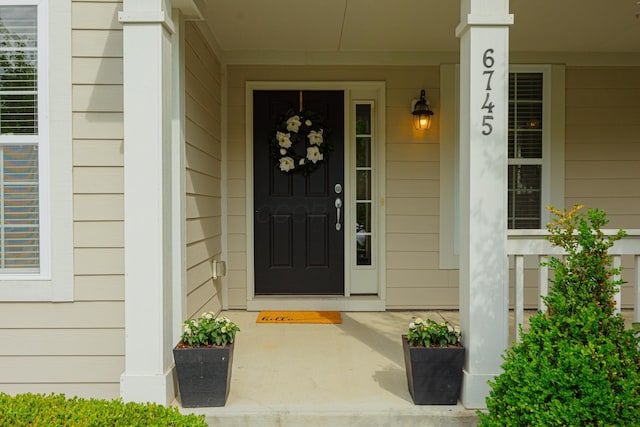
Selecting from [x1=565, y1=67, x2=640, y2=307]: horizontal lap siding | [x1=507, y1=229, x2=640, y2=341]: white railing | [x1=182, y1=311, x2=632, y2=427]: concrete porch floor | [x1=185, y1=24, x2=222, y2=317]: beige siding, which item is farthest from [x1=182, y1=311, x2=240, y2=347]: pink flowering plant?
→ [x1=565, y1=67, x2=640, y2=307]: horizontal lap siding

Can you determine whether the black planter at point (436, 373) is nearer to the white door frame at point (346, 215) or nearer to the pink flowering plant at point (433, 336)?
the pink flowering plant at point (433, 336)

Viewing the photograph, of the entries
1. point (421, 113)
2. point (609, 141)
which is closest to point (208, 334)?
point (421, 113)

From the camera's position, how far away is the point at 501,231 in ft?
8.17

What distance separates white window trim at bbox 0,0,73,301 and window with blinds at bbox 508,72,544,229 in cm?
370

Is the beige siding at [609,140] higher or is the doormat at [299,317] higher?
the beige siding at [609,140]

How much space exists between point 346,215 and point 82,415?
10.3 ft

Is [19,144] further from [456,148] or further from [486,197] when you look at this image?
[456,148]

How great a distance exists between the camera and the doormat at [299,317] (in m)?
4.23

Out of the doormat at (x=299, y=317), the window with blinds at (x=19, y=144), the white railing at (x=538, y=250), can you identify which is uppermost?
the window with blinds at (x=19, y=144)

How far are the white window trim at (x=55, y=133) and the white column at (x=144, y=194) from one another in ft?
1.78

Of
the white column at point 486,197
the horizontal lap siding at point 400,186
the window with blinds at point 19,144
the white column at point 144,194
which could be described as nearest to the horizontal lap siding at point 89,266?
the window with blinds at point 19,144

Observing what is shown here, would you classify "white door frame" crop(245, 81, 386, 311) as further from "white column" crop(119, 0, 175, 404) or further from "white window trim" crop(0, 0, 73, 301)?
"white column" crop(119, 0, 175, 404)

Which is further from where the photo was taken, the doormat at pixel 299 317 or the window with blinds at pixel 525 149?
the window with blinds at pixel 525 149

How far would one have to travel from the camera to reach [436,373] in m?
2.51
